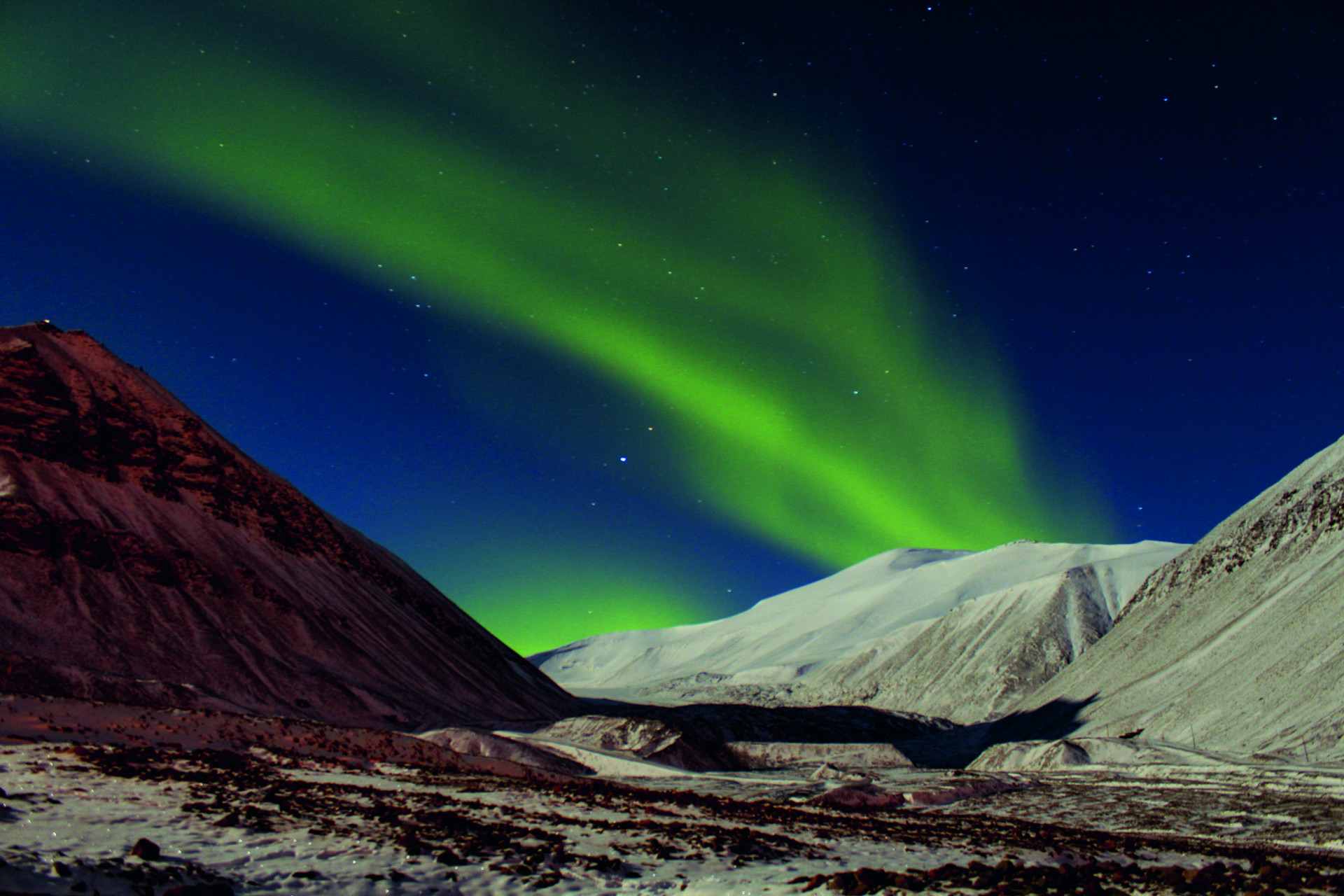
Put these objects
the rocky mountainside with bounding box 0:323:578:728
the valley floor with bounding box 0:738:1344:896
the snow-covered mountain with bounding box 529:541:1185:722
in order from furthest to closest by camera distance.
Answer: the snow-covered mountain with bounding box 529:541:1185:722 → the rocky mountainside with bounding box 0:323:578:728 → the valley floor with bounding box 0:738:1344:896

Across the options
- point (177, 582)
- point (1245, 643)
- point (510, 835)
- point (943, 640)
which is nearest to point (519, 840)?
point (510, 835)

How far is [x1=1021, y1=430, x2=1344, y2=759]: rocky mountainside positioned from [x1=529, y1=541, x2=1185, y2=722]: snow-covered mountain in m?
20.1

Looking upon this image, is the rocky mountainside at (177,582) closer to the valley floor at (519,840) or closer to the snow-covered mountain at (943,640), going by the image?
the valley floor at (519,840)

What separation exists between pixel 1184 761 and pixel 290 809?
124ft

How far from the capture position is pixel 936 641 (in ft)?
337

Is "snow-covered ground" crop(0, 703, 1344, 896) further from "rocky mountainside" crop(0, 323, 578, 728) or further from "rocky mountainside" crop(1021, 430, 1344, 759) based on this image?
"rocky mountainside" crop(0, 323, 578, 728)

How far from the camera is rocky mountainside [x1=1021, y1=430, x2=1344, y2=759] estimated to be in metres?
36.7

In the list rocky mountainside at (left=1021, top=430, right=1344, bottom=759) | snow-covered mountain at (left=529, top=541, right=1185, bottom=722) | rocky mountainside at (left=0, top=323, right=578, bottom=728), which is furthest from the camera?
snow-covered mountain at (left=529, top=541, right=1185, bottom=722)

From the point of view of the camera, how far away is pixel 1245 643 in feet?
147

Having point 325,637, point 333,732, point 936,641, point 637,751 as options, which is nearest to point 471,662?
point 325,637

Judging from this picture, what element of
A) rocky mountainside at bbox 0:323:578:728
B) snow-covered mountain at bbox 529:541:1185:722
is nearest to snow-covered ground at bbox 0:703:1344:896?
rocky mountainside at bbox 0:323:578:728

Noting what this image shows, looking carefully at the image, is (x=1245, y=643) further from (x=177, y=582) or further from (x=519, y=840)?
(x=177, y=582)

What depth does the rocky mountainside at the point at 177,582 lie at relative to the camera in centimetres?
3794

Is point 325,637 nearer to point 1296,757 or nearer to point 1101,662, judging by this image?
point 1296,757
